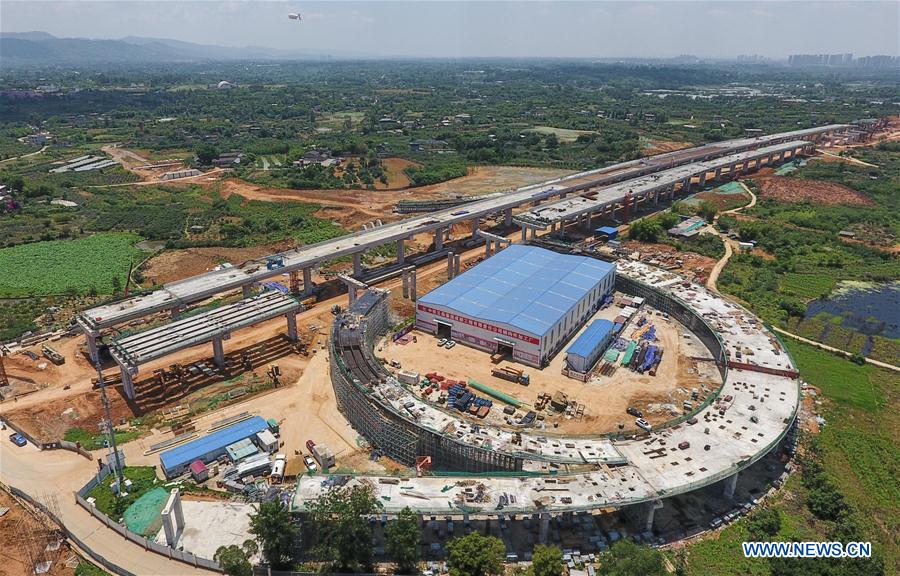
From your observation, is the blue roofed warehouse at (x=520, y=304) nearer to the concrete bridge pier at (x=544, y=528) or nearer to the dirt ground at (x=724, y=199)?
the concrete bridge pier at (x=544, y=528)

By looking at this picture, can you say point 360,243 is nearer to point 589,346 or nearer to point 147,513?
point 589,346

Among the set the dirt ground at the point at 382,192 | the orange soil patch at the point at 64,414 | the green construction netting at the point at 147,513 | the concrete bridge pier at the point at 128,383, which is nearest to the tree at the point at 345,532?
the green construction netting at the point at 147,513

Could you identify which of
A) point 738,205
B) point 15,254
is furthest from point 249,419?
point 738,205

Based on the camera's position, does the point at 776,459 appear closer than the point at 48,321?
Yes

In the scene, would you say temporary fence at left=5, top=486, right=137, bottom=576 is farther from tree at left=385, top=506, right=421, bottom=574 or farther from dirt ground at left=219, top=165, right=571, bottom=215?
dirt ground at left=219, top=165, right=571, bottom=215

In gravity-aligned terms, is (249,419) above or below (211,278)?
below

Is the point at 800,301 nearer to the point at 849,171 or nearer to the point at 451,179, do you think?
the point at 451,179
